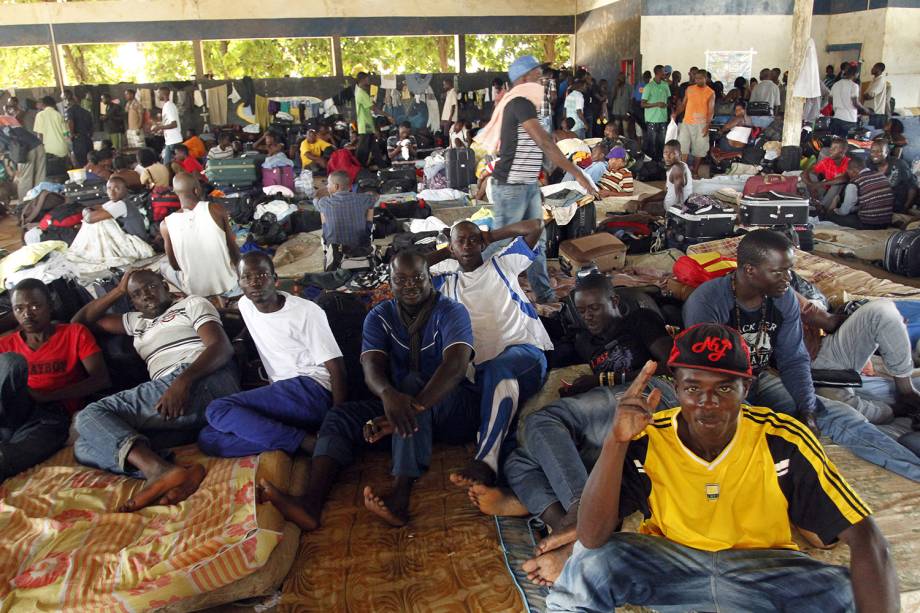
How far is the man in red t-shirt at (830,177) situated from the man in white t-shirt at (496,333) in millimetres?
5615

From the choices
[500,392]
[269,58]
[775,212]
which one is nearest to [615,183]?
[775,212]

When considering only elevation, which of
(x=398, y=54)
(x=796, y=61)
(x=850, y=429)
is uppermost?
(x=398, y=54)

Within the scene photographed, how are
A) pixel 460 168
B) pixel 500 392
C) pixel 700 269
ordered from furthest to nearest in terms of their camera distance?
pixel 460 168 → pixel 700 269 → pixel 500 392

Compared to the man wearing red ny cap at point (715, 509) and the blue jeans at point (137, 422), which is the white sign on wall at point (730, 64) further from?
the man wearing red ny cap at point (715, 509)

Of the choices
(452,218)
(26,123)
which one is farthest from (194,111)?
(452,218)

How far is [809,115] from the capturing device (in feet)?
35.4

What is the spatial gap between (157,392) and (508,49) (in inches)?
621

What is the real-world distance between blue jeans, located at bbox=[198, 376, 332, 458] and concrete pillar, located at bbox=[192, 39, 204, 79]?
48.7 ft

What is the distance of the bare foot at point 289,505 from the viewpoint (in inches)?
109

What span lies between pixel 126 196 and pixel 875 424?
681cm

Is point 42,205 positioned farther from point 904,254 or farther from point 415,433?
point 904,254

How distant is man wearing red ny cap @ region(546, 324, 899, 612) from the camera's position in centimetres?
181

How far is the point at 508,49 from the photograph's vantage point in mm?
17281

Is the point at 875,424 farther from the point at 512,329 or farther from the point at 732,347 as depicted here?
the point at 732,347
